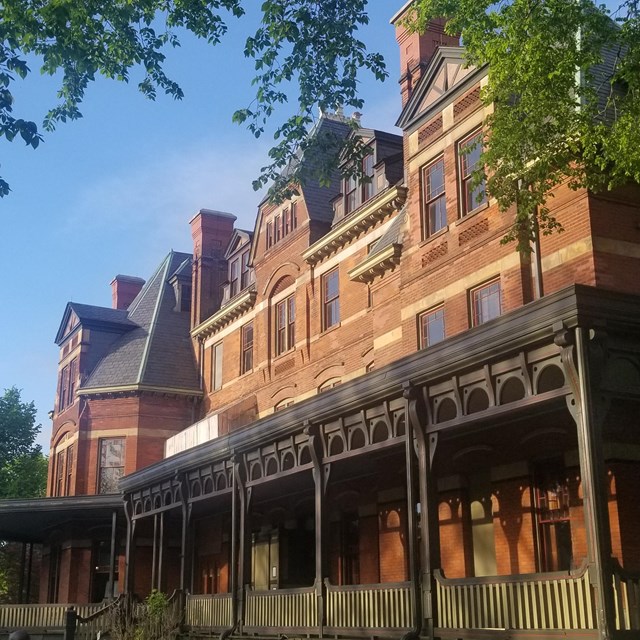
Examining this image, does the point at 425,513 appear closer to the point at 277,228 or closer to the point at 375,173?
the point at 375,173

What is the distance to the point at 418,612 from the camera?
14.3 metres

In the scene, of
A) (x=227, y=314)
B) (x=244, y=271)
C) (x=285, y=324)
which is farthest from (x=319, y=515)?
(x=244, y=271)

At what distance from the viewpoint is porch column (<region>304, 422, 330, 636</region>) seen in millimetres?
16938

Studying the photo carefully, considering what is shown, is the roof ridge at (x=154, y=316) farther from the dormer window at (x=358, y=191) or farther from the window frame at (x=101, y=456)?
the dormer window at (x=358, y=191)

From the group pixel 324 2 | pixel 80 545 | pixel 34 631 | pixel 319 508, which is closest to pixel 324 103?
pixel 324 2

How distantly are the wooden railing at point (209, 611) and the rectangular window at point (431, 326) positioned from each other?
7.39 m

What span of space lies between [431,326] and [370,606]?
7.90 metres

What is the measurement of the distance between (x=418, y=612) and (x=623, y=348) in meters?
5.22

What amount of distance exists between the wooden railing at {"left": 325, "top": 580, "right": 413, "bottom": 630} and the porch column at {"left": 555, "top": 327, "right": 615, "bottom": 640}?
4.14 m

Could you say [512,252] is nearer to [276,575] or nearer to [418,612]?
[418,612]

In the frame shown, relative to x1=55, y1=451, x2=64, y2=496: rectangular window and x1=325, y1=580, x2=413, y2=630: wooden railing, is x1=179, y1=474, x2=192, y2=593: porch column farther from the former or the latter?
x1=55, y1=451, x2=64, y2=496: rectangular window

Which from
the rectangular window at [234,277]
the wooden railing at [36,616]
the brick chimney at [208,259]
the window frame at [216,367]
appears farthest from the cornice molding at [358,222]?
the wooden railing at [36,616]

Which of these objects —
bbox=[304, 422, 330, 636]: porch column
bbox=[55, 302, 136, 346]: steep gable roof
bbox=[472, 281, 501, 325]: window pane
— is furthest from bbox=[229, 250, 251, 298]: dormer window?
bbox=[304, 422, 330, 636]: porch column

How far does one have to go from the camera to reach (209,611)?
21.2m
